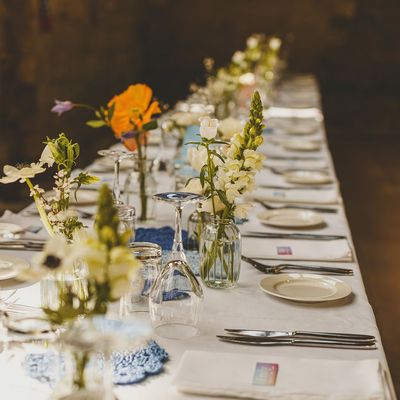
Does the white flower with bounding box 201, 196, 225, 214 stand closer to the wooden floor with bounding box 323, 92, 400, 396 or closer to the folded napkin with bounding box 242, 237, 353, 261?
the folded napkin with bounding box 242, 237, 353, 261

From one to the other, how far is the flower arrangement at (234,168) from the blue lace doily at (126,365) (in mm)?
475

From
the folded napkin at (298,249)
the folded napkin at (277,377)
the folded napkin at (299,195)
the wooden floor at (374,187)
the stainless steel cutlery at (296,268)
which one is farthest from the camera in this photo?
the wooden floor at (374,187)

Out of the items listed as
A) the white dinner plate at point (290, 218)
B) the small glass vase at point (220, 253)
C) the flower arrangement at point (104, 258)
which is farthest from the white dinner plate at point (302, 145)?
the flower arrangement at point (104, 258)

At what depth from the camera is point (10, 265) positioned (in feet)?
6.83

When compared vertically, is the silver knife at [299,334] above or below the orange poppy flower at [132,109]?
below

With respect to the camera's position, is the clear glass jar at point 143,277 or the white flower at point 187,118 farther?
the white flower at point 187,118

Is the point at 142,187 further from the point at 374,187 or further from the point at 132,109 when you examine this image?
the point at 374,187

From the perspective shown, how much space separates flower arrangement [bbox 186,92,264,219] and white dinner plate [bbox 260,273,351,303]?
23 centimetres

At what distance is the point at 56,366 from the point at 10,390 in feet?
0.54

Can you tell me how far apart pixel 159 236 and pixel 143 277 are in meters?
0.72

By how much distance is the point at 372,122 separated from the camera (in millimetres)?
11742

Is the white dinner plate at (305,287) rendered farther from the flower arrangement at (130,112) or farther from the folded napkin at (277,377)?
the flower arrangement at (130,112)

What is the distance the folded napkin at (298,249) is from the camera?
2.30 m

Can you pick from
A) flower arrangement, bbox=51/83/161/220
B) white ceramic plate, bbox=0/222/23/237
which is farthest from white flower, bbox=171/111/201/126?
white ceramic plate, bbox=0/222/23/237
